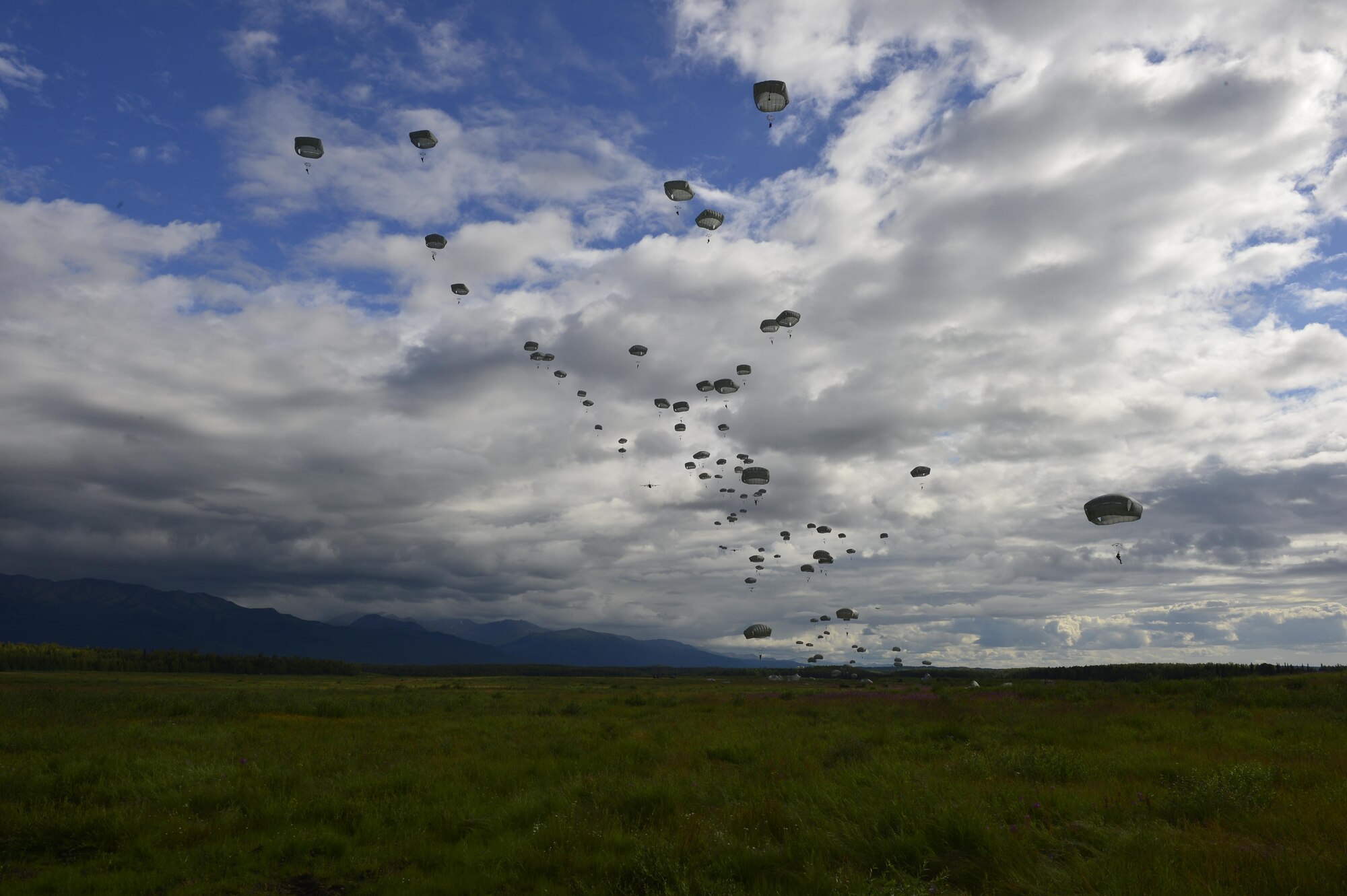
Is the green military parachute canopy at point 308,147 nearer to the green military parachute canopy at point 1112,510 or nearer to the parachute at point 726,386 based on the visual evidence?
the parachute at point 726,386

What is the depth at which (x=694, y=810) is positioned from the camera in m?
12.4

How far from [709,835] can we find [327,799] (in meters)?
8.83

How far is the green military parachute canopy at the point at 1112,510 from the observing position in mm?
34188

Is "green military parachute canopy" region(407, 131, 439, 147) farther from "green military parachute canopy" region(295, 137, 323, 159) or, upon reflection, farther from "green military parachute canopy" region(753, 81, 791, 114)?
"green military parachute canopy" region(753, 81, 791, 114)

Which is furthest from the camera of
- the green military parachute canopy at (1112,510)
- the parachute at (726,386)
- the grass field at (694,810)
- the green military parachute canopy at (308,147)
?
the parachute at (726,386)

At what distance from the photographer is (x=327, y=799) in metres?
13.9

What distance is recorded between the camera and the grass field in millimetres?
7945

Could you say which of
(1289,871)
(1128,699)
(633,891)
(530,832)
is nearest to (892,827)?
(633,891)

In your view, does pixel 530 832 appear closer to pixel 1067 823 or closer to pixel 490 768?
pixel 490 768

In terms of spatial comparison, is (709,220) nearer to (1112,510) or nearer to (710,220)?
(710,220)

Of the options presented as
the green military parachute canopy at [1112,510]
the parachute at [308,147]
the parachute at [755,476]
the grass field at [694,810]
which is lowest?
the grass field at [694,810]

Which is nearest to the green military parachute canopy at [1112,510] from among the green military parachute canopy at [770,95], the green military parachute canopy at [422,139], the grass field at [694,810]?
the grass field at [694,810]

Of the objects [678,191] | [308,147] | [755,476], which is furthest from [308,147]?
[755,476]

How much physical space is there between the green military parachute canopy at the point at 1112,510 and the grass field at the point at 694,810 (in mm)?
11669
